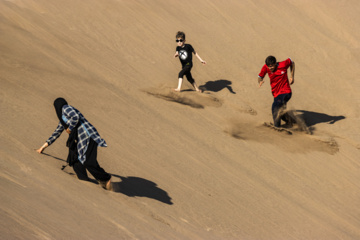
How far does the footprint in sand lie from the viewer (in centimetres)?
1070

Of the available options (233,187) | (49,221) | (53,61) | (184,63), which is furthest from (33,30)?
(49,221)

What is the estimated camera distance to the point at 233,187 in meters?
7.98

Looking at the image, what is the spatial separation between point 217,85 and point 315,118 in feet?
7.16

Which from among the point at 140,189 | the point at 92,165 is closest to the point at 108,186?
the point at 92,165

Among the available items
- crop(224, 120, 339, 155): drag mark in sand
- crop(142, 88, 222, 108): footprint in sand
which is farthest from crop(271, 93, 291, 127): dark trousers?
crop(142, 88, 222, 108): footprint in sand

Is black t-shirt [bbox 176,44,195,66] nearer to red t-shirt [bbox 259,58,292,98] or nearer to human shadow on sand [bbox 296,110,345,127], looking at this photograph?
red t-shirt [bbox 259,58,292,98]

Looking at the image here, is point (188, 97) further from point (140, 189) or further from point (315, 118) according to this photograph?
point (140, 189)

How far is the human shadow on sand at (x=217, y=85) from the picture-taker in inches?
466

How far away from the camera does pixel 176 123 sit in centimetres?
968

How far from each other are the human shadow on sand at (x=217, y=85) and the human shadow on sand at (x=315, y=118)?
60.5 inches

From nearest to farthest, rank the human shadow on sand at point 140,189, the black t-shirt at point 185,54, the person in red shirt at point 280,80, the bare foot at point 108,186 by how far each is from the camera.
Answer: the bare foot at point 108,186 → the human shadow on sand at point 140,189 → the person in red shirt at point 280,80 → the black t-shirt at point 185,54

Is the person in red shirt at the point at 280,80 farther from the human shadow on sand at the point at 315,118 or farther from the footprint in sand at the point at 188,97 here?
the footprint in sand at the point at 188,97

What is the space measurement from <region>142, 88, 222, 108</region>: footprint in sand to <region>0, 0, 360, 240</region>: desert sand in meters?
0.04

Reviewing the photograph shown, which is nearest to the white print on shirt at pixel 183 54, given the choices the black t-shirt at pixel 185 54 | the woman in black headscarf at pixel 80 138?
the black t-shirt at pixel 185 54
